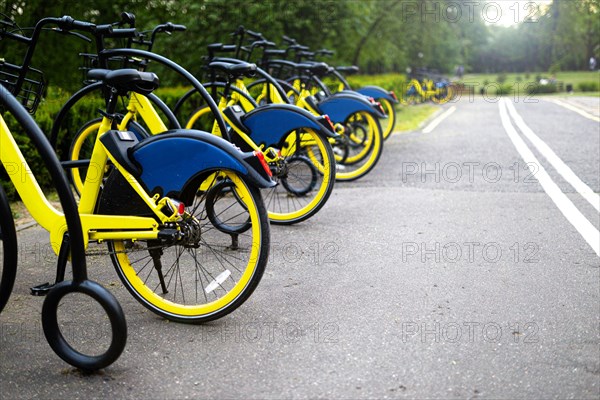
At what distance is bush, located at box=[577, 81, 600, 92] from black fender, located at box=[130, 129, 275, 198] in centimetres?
5097

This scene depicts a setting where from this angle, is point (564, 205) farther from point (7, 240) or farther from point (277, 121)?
point (7, 240)

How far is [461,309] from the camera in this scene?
426 centimetres

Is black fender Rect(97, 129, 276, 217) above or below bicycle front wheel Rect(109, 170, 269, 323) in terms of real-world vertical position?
above

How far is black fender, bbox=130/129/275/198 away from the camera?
12.3ft

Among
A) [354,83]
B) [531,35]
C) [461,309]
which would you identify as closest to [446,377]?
[461,309]

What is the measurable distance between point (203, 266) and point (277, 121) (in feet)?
5.22

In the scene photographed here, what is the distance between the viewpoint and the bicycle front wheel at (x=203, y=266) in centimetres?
387

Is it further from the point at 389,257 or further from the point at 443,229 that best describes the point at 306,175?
the point at 389,257

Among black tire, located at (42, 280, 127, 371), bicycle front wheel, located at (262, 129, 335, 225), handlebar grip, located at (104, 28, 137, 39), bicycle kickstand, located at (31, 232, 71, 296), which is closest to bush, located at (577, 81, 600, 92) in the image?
bicycle front wheel, located at (262, 129, 335, 225)

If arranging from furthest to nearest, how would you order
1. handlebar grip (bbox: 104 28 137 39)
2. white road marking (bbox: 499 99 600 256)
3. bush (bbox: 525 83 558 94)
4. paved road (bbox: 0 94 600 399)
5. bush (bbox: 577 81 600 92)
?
bush (bbox: 525 83 558 94) < bush (bbox: 577 81 600 92) < white road marking (bbox: 499 99 600 256) < handlebar grip (bbox: 104 28 137 39) < paved road (bbox: 0 94 600 399)

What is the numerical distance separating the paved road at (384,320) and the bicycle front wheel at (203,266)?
0.12m

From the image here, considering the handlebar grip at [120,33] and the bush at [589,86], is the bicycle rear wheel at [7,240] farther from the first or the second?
the bush at [589,86]

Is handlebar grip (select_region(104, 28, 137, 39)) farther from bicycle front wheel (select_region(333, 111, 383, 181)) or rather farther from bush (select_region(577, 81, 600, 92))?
bush (select_region(577, 81, 600, 92))

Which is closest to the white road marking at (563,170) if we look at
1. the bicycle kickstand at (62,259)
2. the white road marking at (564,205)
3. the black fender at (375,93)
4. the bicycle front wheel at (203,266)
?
the white road marking at (564,205)
